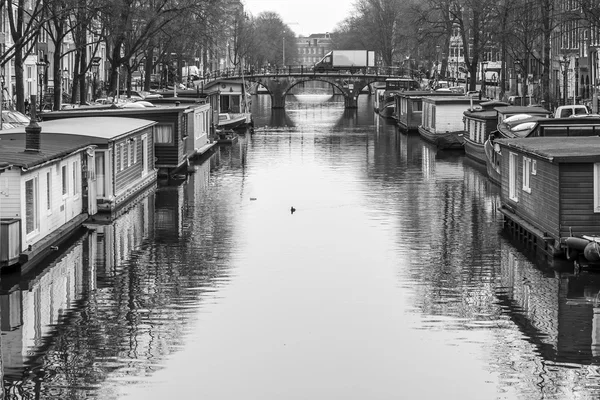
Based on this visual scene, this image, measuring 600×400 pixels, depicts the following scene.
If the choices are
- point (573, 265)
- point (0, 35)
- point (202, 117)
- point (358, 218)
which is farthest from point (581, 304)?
point (0, 35)

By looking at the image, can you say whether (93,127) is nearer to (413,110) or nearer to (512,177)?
(512,177)

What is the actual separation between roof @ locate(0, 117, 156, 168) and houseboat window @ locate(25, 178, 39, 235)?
540mm

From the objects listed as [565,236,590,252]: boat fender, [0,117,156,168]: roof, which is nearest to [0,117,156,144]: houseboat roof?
[0,117,156,168]: roof

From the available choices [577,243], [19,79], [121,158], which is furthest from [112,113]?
[577,243]

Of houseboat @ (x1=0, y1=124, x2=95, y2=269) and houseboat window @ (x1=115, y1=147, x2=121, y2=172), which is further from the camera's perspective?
houseboat window @ (x1=115, y1=147, x2=121, y2=172)

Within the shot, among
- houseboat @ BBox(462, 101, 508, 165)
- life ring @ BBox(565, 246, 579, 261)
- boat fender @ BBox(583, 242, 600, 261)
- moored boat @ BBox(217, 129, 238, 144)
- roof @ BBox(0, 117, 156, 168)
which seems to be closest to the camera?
boat fender @ BBox(583, 242, 600, 261)

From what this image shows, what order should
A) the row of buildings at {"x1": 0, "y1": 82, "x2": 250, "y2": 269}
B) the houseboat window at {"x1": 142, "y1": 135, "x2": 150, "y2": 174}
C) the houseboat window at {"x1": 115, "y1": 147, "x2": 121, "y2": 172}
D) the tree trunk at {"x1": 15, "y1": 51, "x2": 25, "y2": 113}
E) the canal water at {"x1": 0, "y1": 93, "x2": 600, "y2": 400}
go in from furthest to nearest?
the tree trunk at {"x1": 15, "y1": 51, "x2": 25, "y2": 113} → the houseboat window at {"x1": 142, "y1": 135, "x2": 150, "y2": 174} → the houseboat window at {"x1": 115, "y1": 147, "x2": 121, "y2": 172} → the row of buildings at {"x1": 0, "y1": 82, "x2": 250, "y2": 269} → the canal water at {"x1": 0, "y1": 93, "x2": 600, "y2": 400}

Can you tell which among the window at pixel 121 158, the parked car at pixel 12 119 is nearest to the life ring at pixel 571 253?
the window at pixel 121 158

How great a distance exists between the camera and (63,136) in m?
36.4

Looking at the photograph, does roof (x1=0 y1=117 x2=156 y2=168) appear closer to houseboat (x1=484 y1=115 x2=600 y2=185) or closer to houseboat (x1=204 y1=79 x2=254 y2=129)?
houseboat (x1=484 y1=115 x2=600 y2=185)

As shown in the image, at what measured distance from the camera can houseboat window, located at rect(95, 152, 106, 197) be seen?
124 feet

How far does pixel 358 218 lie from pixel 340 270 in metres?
9.38

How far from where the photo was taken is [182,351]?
69.9ft

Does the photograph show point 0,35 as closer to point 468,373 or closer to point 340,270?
point 340,270
